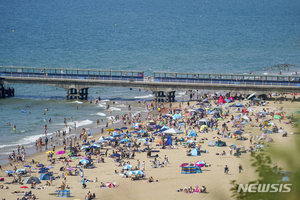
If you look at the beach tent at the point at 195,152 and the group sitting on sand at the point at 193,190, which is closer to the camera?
the group sitting on sand at the point at 193,190

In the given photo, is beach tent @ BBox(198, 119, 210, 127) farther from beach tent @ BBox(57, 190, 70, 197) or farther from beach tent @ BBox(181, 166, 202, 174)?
beach tent @ BBox(57, 190, 70, 197)

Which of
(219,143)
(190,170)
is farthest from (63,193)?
(219,143)

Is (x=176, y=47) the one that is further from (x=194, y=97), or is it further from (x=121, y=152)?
(x=121, y=152)

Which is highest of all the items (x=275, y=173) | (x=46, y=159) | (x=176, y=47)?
(x=176, y=47)

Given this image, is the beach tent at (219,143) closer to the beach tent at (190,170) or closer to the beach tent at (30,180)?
the beach tent at (190,170)

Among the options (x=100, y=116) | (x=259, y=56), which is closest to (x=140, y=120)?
(x=100, y=116)

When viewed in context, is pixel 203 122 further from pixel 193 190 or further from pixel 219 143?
pixel 193 190

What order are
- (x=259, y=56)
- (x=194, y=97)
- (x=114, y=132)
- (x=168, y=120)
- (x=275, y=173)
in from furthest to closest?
(x=259, y=56) → (x=194, y=97) → (x=168, y=120) → (x=114, y=132) → (x=275, y=173)

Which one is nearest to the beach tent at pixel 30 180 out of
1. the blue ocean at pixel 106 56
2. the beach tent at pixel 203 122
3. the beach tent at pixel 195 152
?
the blue ocean at pixel 106 56

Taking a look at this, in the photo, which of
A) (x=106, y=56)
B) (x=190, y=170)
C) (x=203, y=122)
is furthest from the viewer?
(x=106, y=56)

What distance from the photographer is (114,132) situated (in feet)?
140

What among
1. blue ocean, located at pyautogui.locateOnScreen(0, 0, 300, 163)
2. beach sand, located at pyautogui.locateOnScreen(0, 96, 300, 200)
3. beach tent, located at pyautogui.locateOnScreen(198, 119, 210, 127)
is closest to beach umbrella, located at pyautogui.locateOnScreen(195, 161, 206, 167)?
beach sand, located at pyautogui.locateOnScreen(0, 96, 300, 200)

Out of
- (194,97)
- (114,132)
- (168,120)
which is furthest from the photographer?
(194,97)

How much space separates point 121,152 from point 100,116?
2231cm
